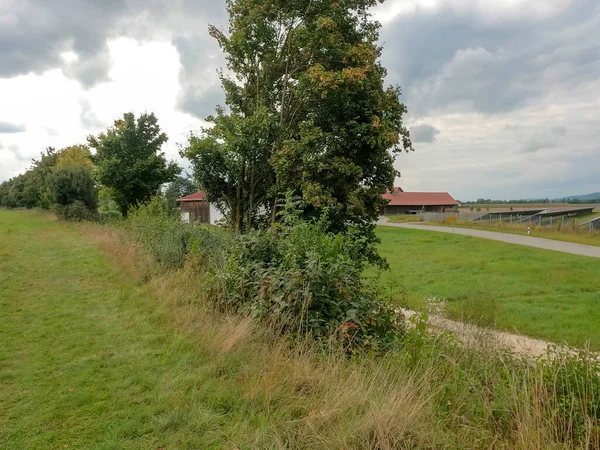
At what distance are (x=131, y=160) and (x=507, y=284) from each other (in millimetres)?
22795

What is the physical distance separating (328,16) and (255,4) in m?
2.09

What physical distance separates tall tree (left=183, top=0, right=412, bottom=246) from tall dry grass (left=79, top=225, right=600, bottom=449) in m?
4.45

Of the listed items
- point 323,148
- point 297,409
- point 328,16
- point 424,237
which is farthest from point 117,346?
point 424,237

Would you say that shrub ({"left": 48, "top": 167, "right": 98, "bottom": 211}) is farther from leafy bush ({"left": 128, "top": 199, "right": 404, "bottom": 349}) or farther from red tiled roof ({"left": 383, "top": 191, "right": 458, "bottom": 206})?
red tiled roof ({"left": 383, "top": 191, "right": 458, "bottom": 206})

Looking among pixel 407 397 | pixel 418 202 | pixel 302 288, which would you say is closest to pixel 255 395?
pixel 407 397

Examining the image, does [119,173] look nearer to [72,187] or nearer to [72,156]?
[72,187]

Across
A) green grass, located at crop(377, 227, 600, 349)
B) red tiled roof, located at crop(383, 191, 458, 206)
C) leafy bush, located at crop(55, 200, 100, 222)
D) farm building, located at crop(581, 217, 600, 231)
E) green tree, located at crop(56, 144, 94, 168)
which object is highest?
green tree, located at crop(56, 144, 94, 168)

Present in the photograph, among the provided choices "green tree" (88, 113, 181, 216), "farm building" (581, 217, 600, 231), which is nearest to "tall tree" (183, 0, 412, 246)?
"green tree" (88, 113, 181, 216)

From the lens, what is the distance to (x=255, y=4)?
9.57 metres

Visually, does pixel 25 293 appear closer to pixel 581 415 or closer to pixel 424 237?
pixel 581 415

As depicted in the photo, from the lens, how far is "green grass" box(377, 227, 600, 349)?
8.09 meters

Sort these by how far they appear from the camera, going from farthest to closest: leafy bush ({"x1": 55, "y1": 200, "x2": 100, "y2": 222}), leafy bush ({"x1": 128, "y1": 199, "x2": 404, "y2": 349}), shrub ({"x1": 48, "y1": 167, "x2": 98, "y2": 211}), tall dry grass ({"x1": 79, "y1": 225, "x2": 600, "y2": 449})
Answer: shrub ({"x1": 48, "y1": 167, "x2": 98, "y2": 211})
leafy bush ({"x1": 55, "y1": 200, "x2": 100, "y2": 222})
leafy bush ({"x1": 128, "y1": 199, "x2": 404, "y2": 349})
tall dry grass ({"x1": 79, "y1": 225, "x2": 600, "y2": 449})

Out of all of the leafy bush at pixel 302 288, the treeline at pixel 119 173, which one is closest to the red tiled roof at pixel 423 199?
the treeline at pixel 119 173

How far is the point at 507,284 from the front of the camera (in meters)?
13.4
